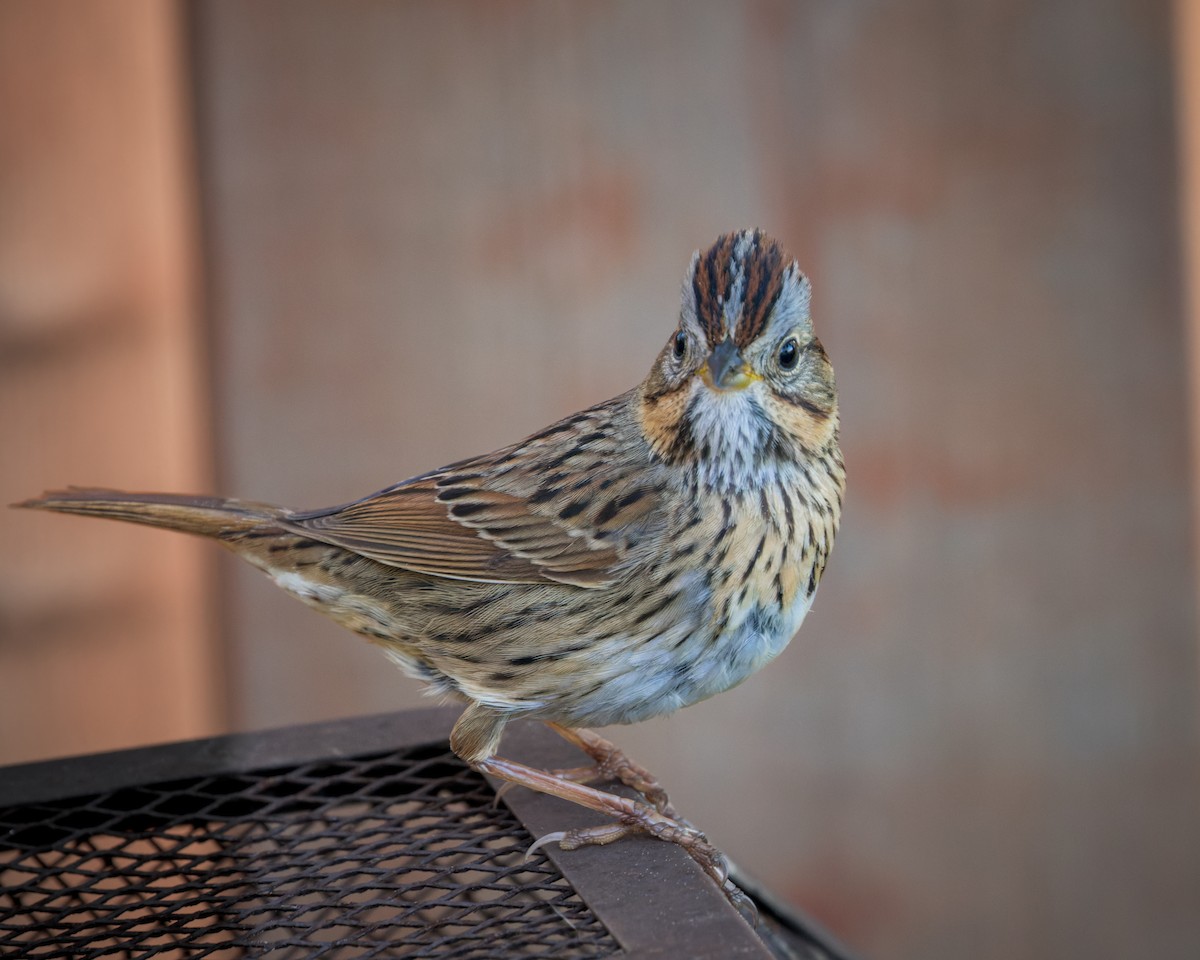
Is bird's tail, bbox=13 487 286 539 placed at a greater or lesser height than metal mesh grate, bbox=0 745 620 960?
greater

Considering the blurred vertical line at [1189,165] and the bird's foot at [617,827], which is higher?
the blurred vertical line at [1189,165]

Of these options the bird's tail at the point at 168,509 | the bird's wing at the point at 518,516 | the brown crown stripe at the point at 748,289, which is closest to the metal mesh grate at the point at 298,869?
the bird's wing at the point at 518,516

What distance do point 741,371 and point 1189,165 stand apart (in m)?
2.36

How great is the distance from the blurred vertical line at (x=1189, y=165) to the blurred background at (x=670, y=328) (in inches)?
0.5

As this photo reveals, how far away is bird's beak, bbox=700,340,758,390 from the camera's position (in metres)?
2.31

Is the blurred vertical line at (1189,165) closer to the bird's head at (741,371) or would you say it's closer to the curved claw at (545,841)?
the bird's head at (741,371)

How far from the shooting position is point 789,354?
2.48 meters

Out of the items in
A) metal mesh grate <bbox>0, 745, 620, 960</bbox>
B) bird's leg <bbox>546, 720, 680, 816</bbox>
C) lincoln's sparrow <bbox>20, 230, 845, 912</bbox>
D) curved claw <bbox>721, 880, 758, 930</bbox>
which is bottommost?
curved claw <bbox>721, 880, 758, 930</bbox>

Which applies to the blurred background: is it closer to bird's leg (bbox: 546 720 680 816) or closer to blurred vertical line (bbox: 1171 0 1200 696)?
blurred vertical line (bbox: 1171 0 1200 696)

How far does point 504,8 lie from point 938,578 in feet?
7.30

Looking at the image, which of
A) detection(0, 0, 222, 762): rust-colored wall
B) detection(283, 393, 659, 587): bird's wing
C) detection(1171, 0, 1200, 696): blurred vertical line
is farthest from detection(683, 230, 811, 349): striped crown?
detection(1171, 0, 1200, 696): blurred vertical line

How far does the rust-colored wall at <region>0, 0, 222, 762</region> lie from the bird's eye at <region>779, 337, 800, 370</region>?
204 cm

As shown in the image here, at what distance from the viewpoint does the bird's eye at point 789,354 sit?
8.07ft

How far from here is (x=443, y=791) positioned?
2594 mm
